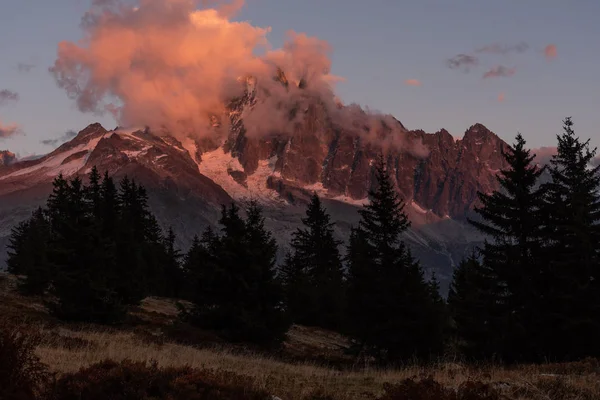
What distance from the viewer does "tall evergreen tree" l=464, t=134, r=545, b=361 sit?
2556 cm

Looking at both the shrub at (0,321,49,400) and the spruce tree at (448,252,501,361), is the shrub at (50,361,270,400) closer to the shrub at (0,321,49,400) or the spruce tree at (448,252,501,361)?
the shrub at (0,321,49,400)

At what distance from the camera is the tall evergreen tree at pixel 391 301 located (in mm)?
27359

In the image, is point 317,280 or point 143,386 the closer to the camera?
point 143,386

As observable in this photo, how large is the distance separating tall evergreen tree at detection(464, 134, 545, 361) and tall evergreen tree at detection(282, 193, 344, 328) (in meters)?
19.4

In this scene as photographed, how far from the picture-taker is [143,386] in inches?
351

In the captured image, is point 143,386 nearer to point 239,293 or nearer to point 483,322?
point 239,293

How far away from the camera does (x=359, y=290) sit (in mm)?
29984

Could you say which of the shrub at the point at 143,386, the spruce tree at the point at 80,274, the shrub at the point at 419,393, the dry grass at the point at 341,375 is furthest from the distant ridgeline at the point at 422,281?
the shrub at the point at 419,393

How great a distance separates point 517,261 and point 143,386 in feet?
75.1

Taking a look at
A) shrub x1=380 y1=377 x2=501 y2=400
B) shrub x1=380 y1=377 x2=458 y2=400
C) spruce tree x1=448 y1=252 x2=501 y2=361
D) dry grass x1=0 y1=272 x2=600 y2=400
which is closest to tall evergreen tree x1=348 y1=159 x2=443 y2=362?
spruce tree x1=448 y1=252 x2=501 y2=361

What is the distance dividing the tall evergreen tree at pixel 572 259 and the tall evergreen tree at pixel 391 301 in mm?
5626

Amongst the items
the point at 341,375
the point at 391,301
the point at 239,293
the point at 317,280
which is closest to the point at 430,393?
the point at 341,375

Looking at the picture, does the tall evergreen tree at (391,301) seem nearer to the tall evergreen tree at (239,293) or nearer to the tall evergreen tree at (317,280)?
the tall evergreen tree at (239,293)

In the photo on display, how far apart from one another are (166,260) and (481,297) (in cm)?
4856
